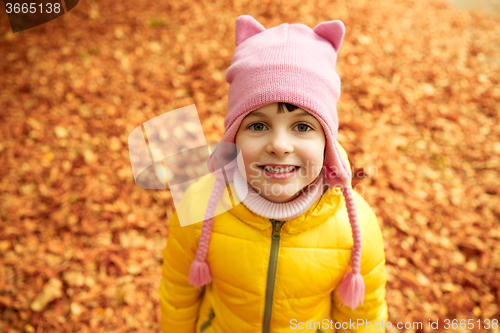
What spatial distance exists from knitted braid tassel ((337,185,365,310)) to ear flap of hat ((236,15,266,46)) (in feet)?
2.43

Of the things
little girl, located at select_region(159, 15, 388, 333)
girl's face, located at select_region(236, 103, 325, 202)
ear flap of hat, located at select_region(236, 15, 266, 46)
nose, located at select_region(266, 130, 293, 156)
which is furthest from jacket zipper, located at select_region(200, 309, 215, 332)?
ear flap of hat, located at select_region(236, 15, 266, 46)

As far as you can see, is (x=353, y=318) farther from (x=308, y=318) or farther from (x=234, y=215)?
(x=234, y=215)

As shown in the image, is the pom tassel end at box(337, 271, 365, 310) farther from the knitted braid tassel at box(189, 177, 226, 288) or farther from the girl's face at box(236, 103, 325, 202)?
the knitted braid tassel at box(189, 177, 226, 288)

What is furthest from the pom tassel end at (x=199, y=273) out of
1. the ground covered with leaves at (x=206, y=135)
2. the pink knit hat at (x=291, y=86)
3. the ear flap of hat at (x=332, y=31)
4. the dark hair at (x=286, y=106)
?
the ground covered with leaves at (x=206, y=135)

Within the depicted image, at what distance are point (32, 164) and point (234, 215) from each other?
8.82 ft

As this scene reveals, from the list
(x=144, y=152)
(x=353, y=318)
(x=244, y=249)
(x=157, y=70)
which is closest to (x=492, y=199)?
(x=353, y=318)

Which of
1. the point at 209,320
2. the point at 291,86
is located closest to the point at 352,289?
the point at 209,320

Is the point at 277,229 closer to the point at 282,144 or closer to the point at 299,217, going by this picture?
the point at 299,217

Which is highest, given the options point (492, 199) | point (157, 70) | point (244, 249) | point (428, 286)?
point (244, 249)

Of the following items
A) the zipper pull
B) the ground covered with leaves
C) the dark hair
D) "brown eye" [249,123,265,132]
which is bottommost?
the ground covered with leaves

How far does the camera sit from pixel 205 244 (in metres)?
1.46

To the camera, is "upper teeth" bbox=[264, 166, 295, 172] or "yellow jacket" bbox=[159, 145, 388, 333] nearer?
"upper teeth" bbox=[264, 166, 295, 172]

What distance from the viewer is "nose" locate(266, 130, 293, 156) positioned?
3.98 feet

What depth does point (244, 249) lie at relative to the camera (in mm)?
1468
